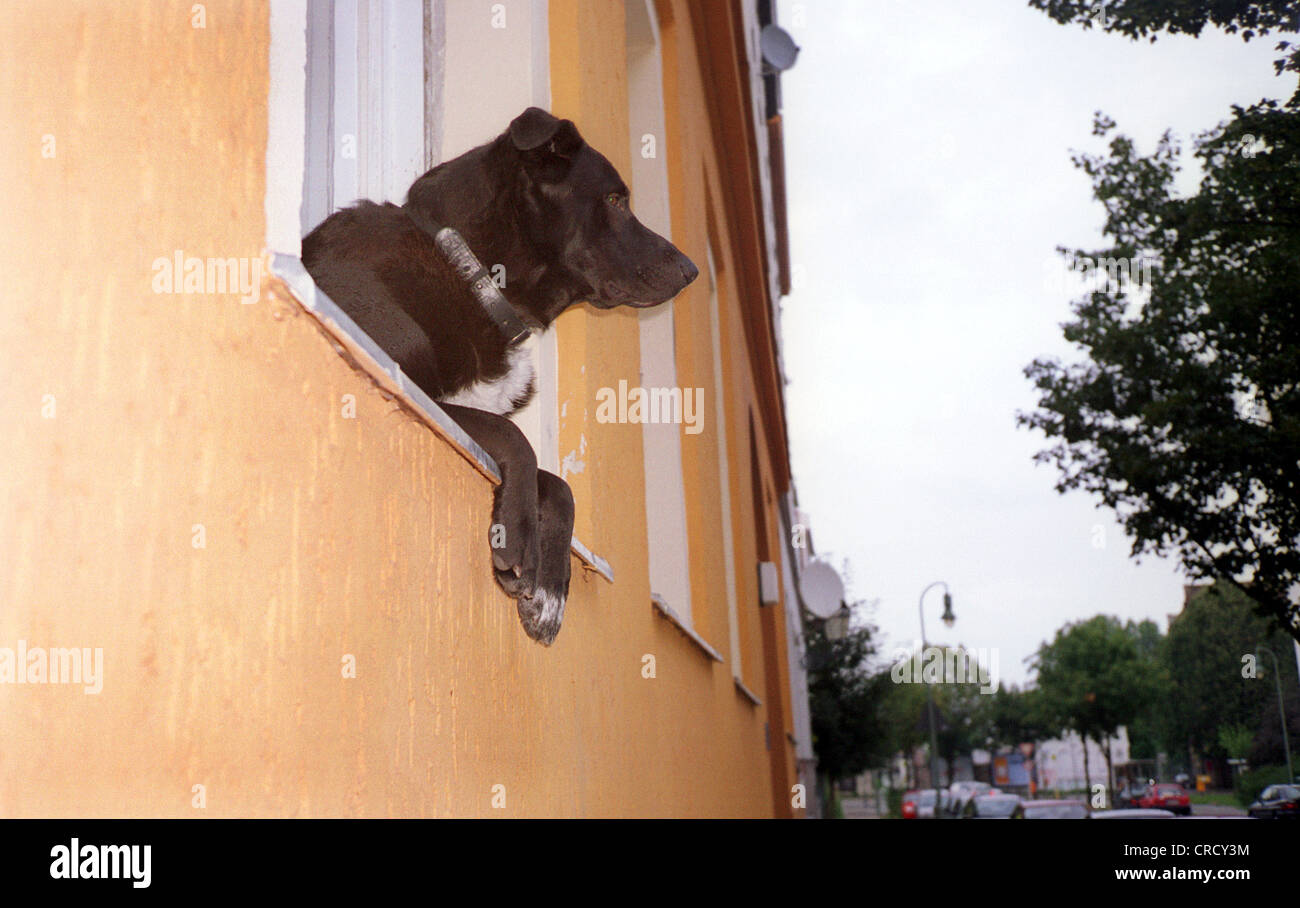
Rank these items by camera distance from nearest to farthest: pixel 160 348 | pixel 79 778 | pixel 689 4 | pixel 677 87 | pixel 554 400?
pixel 79 778 → pixel 160 348 → pixel 554 400 → pixel 677 87 → pixel 689 4

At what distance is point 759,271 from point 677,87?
5220 millimetres

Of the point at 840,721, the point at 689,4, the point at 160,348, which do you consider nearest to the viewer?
the point at 160,348

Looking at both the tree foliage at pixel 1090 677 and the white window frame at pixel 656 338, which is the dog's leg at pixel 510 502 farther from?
the tree foliage at pixel 1090 677

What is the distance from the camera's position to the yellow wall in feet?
3.11

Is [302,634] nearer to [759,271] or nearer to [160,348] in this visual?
[160,348]

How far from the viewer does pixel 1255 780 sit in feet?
18.1

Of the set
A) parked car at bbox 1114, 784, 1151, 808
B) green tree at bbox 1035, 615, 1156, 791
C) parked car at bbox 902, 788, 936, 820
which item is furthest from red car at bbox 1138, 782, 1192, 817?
parked car at bbox 902, 788, 936, 820

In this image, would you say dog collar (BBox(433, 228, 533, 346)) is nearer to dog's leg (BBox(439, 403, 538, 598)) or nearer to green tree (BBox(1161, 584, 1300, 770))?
dog's leg (BBox(439, 403, 538, 598))

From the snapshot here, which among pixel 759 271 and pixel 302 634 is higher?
pixel 759 271

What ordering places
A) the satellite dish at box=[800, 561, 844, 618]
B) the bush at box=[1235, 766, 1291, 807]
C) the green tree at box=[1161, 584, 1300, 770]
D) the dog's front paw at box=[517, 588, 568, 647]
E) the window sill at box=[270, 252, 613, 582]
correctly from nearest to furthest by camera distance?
the window sill at box=[270, 252, 613, 582] → the dog's front paw at box=[517, 588, 568, 647] → the bush at box=[1235, 766, 1291, 807] → the green tree at box=[1161, 584, 1300, 770] → the satellite dish at box=[800, 561, 844, 618]

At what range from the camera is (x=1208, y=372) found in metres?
10.9

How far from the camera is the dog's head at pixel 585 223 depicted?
2.25 metres

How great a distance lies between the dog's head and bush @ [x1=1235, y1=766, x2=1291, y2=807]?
4.12 metres
